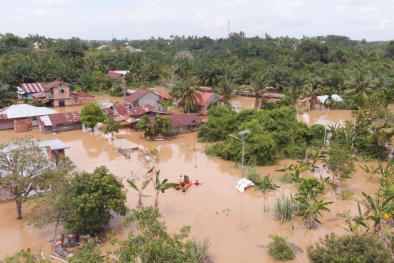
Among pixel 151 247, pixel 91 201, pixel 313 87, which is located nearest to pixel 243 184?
pixel 91 201

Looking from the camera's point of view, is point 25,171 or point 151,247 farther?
point 25,171

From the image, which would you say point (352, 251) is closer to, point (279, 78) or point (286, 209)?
point (286, 209)

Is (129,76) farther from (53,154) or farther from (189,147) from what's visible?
(53,154)

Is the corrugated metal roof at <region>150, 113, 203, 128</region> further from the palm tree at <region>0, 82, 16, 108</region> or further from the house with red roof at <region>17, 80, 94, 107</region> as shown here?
the palm tree at <region>0, 82, 16, 108</region>

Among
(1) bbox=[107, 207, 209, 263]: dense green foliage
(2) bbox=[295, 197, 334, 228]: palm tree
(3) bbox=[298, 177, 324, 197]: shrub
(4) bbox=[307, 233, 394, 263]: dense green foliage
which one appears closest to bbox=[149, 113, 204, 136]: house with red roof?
(3) bbox=[298, 177, 324, 197]: shrub

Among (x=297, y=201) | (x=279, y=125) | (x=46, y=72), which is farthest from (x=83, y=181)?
(x=46, y=72)

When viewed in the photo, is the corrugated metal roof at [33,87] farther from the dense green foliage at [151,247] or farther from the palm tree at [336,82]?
the dense green foliage at [151,247]
